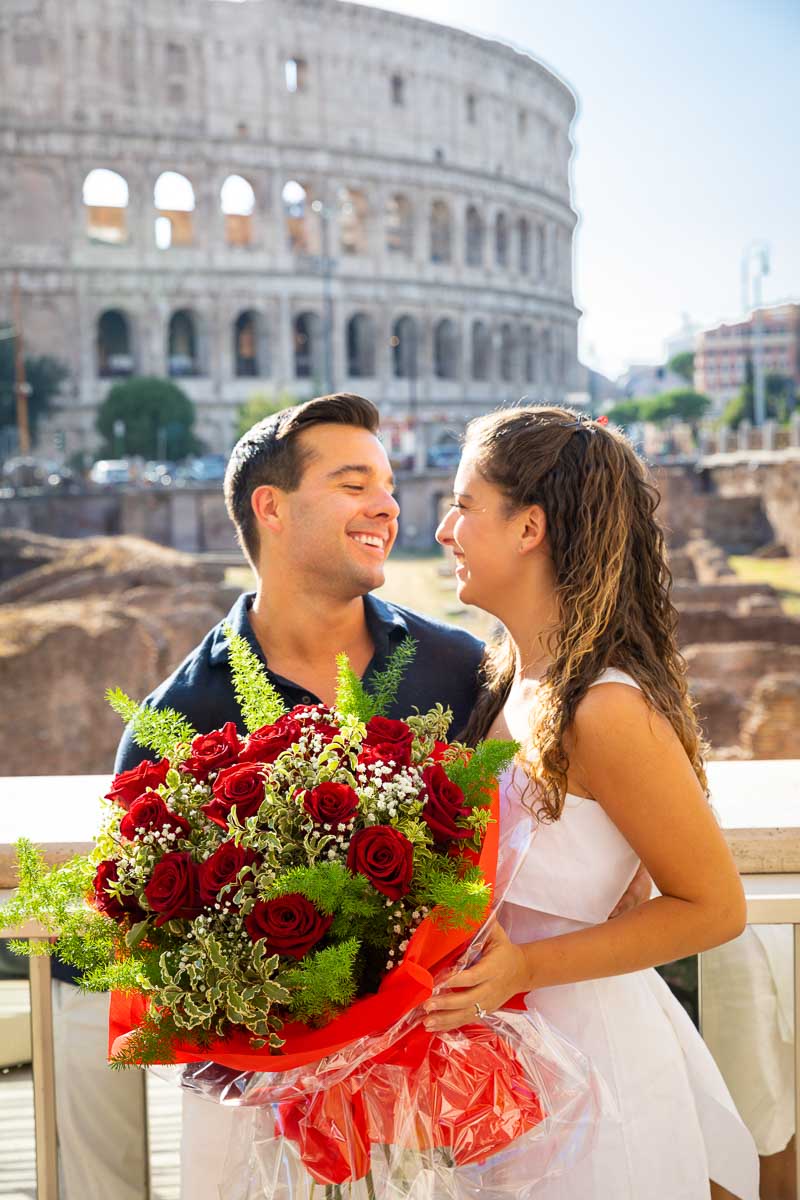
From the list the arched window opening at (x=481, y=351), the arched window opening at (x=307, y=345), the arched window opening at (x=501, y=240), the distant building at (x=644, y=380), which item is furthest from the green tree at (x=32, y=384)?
the distant building at (x=644, y=380)

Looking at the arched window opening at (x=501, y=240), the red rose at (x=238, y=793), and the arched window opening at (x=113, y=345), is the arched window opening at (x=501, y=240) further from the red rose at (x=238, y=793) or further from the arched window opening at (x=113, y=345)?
the red rose at (x=238, y=793)

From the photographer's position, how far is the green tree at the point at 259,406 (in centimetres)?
3259

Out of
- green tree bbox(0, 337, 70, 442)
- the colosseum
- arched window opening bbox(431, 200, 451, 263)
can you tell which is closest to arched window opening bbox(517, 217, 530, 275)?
the colosseum

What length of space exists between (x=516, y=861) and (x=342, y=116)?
40.1m

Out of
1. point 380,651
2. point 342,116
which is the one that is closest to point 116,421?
point 342,116

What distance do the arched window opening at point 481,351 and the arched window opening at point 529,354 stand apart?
5.09ft

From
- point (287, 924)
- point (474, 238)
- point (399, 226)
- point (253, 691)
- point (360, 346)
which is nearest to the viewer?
point (287, 924)

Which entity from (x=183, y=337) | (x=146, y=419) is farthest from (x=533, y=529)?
(x=183, y=337)

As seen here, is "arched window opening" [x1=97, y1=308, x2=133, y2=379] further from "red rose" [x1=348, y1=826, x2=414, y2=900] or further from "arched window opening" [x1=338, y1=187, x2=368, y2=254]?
"red rose" [x1=348, y1=826, x2=414, y2=900]

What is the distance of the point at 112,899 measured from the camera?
1.05 meters

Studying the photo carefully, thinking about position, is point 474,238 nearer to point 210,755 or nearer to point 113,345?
point 113,345

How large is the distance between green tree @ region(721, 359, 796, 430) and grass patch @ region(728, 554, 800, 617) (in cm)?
1693

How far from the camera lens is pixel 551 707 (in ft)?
4.12

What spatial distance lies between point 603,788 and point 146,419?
31900mm
